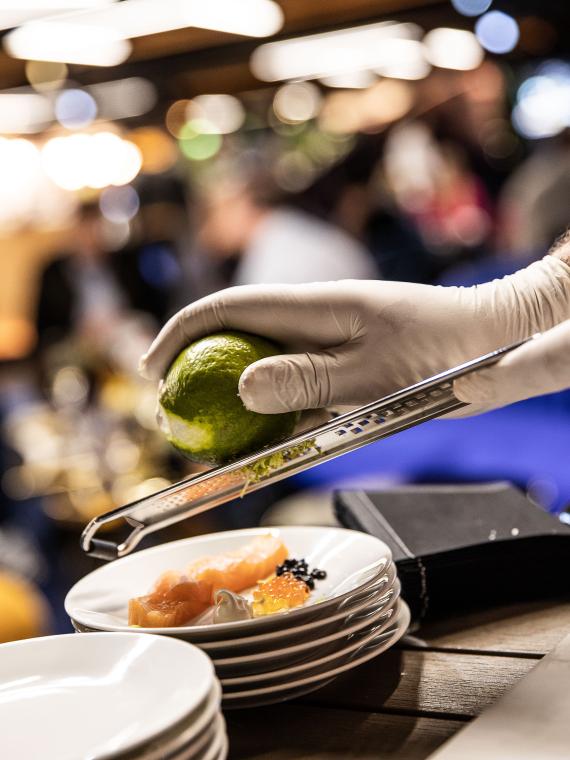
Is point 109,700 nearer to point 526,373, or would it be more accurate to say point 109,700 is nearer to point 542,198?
point 526,373

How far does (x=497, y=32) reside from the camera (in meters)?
4.79

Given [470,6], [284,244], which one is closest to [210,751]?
[284,244]

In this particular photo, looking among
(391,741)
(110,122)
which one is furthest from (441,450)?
(110,122)

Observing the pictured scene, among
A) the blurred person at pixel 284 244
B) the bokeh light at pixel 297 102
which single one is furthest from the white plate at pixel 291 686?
the bokeh light at pixel 297 102

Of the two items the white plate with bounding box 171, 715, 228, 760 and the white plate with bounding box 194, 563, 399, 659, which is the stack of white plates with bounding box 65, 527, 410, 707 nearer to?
the white plate with bounding box 194, 563, 399, 659

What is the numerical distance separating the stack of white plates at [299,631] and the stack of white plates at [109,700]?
77 mm

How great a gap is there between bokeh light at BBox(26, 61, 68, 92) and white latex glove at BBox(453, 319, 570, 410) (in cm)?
476

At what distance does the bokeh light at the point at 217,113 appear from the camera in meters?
6.11

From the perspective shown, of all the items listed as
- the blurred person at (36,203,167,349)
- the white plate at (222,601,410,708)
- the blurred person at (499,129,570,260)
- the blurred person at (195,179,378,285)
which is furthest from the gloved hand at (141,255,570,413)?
the blurred person at (36,203,167,349)

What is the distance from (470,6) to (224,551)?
404cm

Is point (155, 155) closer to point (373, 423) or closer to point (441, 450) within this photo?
point (441, 450)

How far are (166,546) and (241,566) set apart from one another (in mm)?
191

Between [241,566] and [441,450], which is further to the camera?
[441,450]

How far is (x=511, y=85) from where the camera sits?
5.11 meters
